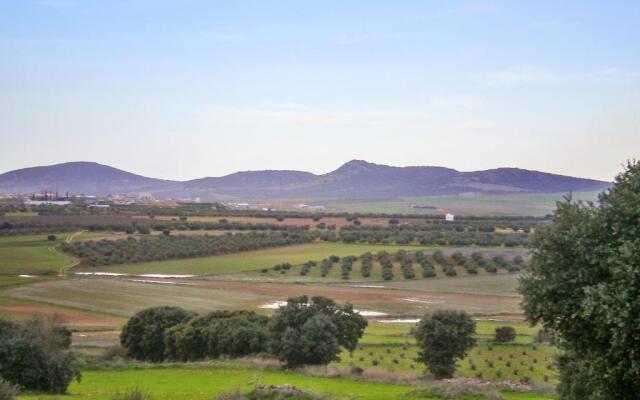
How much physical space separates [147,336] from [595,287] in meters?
31.4

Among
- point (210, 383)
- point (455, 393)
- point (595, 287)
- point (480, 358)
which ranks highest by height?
point (595, 287)

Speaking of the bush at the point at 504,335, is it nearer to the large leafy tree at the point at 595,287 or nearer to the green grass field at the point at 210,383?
the green grass field at the point at 210,383

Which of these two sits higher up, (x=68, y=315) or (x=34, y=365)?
(x=34, y=365)

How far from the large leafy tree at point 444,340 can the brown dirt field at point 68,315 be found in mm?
26552

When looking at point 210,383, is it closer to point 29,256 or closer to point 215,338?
point 215,338

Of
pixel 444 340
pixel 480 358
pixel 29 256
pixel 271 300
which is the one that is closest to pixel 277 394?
pixel 444 340

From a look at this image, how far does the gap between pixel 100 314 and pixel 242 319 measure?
822 inches

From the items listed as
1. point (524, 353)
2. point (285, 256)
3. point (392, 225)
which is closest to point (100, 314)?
point (524, 353)

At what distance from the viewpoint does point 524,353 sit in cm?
4322

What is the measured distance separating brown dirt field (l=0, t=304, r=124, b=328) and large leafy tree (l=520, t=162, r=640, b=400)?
41336 mm

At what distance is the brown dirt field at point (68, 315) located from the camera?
5365 centimetres

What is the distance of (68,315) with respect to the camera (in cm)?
5653

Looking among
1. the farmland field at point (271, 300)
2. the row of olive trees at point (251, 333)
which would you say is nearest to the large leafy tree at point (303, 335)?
the row of olive trees at point (251, 333)

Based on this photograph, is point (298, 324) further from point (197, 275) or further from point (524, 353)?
point (197, 275)
